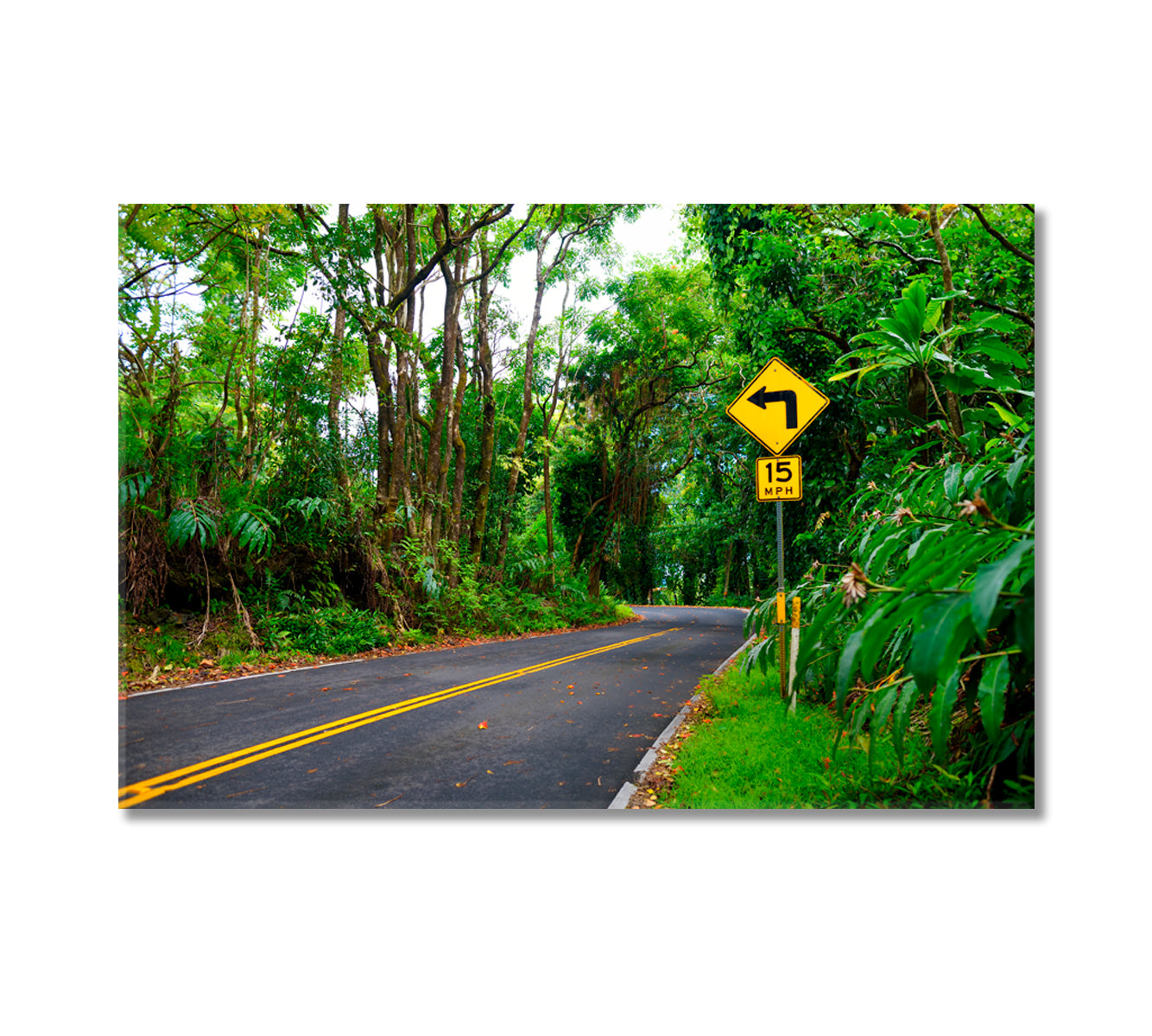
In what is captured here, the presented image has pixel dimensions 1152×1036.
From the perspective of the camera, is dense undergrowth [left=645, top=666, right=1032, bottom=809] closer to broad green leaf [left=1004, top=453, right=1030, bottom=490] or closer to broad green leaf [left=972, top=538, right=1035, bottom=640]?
broad green leaf [left=972, top=538, right=1035, bottom=640]

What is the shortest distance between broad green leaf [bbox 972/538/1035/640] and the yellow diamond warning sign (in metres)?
1.97

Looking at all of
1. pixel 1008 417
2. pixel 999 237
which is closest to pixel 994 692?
pixel 1008 417

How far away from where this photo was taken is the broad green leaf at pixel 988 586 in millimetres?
1411

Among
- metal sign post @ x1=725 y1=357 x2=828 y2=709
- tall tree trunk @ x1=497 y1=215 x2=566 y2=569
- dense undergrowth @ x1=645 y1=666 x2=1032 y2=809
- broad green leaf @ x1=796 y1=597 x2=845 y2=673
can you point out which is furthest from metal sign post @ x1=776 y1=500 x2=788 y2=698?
tall tree trunk @ x1=497 y1=215 x2=566 y2=569

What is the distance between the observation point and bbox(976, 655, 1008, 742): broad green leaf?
69.7 inches

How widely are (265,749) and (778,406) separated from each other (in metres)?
3.04

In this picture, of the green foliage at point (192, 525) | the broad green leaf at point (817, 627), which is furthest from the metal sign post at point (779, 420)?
the green foliage at point (192, 525)

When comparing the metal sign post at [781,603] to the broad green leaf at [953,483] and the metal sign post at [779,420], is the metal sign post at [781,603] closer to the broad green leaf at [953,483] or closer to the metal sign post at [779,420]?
the metal sign post at [779,420]

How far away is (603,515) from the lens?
8.98 m

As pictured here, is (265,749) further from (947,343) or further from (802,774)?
(947,343)

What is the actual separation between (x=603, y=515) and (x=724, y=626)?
12.0ft

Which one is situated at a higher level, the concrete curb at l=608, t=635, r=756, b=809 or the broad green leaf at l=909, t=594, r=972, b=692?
the broad green leaf at l=909, t=594, r=972, b=692

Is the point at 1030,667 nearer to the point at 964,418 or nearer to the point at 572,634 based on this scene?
the point at 964,418
